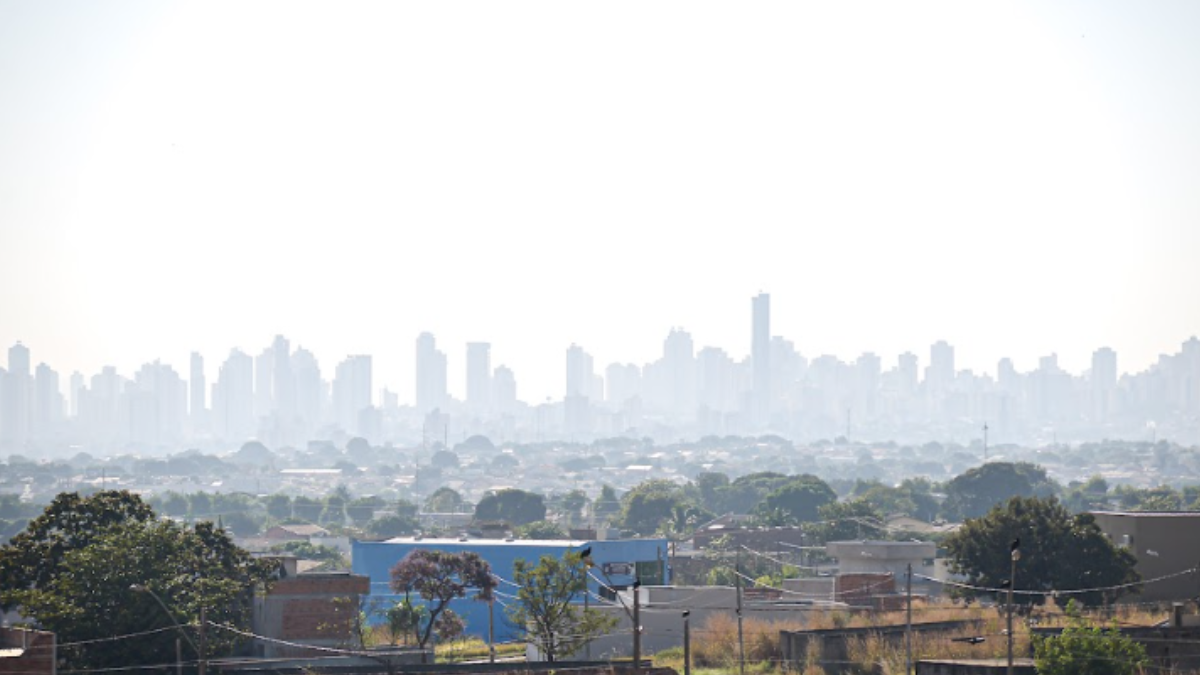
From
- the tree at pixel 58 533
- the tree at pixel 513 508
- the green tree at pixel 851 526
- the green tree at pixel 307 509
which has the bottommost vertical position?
the green tree at pixel 307 509

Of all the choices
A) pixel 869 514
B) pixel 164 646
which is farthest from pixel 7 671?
pixel 869 514

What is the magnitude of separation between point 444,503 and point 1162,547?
9934 centimetres

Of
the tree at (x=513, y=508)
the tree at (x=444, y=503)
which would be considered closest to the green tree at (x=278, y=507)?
the tree at (x=444, y=503)

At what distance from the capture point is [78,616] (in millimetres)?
25562

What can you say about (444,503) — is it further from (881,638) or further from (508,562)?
(881,638)

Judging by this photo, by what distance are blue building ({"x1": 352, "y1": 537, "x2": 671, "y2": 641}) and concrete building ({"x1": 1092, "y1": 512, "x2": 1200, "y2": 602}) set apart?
11.5 m

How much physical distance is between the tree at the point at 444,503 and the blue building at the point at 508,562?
8265cm

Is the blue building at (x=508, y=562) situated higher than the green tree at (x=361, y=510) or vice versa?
the blue building at (x=508, y=562)

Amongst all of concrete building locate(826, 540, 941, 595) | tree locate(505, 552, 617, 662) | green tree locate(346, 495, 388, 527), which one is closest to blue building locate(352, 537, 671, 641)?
concrete building locate(826, 540, 941, 595)

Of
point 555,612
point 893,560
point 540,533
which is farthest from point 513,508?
point 555,612

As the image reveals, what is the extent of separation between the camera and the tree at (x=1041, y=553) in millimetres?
34031

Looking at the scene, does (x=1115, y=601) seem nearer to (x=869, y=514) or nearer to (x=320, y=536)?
(x=869, y=514)

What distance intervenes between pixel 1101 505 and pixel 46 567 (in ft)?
297

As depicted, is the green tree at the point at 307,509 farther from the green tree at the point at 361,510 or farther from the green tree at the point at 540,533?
the green tree at the point at 540,533
